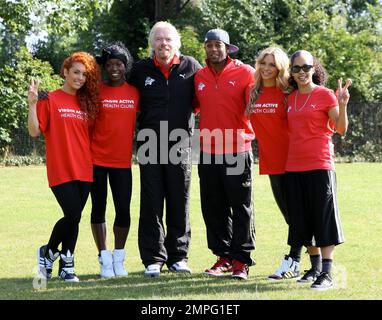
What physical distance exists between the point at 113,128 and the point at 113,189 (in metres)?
0.60

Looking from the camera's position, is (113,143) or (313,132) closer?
(313,132)

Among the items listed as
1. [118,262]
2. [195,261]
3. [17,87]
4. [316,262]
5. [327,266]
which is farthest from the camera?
[17,87]

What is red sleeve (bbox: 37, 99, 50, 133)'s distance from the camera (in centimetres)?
709

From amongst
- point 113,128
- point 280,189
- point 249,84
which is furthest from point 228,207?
point 113,128

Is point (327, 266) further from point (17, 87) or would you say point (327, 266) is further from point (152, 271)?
point (17, 87)

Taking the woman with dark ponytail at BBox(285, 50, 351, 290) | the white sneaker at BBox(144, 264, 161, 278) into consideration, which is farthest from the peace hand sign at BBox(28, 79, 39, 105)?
the woman with dark ponytail at BBox(285, 50, 351, 290)

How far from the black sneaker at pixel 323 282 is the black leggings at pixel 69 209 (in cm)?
226

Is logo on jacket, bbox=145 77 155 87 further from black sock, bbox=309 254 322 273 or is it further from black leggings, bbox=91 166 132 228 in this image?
black sock, bbox=309 254 322 273

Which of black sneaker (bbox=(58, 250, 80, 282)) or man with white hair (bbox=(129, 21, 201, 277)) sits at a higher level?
man with white hair (bbox=(129, 21, 201, 277))

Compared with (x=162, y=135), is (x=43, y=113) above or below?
above

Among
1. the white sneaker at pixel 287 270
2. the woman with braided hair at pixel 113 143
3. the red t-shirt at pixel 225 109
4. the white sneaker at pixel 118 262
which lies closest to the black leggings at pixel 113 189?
the woman with braided hair at pixel 113 143

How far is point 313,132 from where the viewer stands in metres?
6.79

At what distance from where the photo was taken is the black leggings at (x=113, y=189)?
24.2 ft
